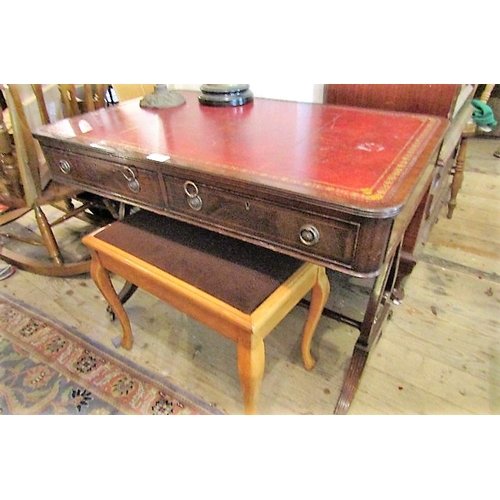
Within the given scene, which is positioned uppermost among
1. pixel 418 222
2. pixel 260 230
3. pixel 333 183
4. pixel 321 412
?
pixel 333 183

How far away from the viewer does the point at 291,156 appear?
0.78m

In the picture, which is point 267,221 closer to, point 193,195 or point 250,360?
point 193,195

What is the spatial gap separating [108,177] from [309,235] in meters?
0.58

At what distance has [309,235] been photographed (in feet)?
2.22

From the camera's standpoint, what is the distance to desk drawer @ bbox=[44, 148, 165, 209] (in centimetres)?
87

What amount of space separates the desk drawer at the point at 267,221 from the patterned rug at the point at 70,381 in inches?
23.7

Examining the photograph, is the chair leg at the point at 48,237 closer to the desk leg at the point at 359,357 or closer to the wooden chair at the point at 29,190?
the wooden chair at the point at 29,190

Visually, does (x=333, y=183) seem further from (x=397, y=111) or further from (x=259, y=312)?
(x=397, y=111)

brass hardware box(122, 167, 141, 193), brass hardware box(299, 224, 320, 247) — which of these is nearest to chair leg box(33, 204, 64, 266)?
brass hardware box(122, 167, 141, 193)

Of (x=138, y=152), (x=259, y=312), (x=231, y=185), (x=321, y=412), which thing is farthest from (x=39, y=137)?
(x=321, y=412)

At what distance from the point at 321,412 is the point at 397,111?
2.99ft

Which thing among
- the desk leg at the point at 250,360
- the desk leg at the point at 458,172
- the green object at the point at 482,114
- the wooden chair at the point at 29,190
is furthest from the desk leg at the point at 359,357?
the green object at the point at 482,114

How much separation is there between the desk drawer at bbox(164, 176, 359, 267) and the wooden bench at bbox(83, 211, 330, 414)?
111 mm

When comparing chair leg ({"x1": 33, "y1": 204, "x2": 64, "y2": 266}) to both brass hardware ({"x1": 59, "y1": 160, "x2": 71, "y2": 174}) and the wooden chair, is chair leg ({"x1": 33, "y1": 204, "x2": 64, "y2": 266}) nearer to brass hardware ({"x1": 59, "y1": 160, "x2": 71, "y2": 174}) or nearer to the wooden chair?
the wooden chair
